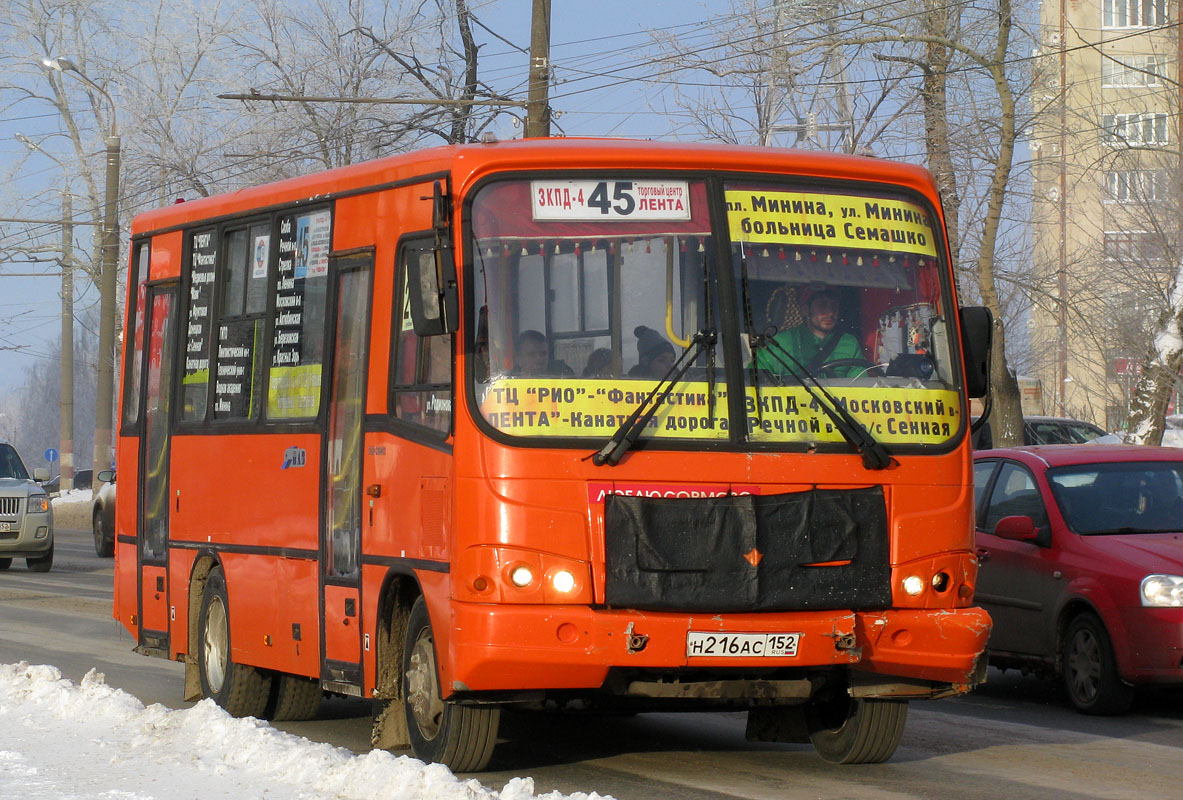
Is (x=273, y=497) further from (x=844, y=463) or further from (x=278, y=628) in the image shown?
(x=844, y=463)

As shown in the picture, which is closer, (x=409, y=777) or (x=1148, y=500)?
(x=409, y=777)

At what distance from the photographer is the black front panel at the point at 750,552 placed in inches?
295

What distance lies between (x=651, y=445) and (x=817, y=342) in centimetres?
95

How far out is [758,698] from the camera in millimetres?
7918

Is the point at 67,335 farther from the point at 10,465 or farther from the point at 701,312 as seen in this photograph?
the point at 701,312

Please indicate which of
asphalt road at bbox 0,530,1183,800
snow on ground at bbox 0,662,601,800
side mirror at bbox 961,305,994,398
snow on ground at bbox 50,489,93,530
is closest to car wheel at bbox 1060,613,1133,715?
asphalt road at bbox 0,530,1183,800

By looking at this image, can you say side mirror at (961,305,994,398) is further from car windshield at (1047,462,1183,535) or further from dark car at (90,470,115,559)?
dark car at (90,470,115,559)

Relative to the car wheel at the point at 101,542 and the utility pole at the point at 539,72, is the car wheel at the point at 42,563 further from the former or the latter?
the utility pole at the point at 539,72

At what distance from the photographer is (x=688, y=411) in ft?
25.5

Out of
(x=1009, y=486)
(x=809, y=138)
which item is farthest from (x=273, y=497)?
(x=809, y=138)

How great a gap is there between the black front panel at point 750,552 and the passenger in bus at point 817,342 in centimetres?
57

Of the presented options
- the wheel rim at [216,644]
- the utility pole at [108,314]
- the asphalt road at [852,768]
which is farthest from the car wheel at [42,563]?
the wheel rim at [216,644]

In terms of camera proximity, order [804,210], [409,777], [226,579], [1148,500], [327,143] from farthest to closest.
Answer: [327,143]
[1148,500]
[226,579]
[804,210]
[409,777]

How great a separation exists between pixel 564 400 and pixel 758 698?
155 cm
